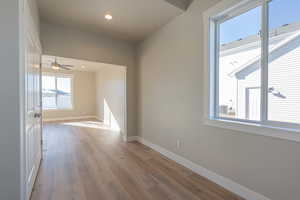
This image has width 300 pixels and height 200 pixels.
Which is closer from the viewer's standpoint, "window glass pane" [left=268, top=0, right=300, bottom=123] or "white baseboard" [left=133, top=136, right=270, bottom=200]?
"window glass pane" [left=268, top=0, right=300, bottom=123]

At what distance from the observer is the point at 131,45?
4242mm

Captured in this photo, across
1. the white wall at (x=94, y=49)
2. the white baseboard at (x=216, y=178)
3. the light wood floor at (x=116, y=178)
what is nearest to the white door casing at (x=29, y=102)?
the light wood floor at (x=116, y=178)

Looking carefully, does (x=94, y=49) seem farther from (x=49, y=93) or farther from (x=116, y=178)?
(x=49, y=93)

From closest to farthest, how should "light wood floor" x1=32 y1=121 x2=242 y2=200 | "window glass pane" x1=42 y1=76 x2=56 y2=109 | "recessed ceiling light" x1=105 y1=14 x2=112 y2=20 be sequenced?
1. "light wood floor" x1=32 y1=121 x2=242 y2=200
2. "recessed ceiling light" x1=105 y1=14 x2=112 y2=20
3. "window glass pane" x1=42 y1=76 x2=56 y2=109

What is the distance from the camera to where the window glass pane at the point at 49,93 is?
7430 millimetres

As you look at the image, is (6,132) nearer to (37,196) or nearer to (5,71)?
(5,71)

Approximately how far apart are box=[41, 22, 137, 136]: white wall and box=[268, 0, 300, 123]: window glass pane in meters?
3.16

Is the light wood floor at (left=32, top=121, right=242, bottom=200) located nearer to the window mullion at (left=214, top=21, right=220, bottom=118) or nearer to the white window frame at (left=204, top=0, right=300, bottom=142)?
the white window frame at (left=204, top=0, right=300, bottom=142)

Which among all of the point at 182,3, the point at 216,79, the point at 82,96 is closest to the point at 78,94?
the point at 82,96

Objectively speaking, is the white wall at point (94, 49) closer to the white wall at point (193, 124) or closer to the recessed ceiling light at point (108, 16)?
the white wall at point (193, 124)

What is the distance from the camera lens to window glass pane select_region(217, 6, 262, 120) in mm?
1910

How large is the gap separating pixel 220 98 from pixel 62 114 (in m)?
7.84

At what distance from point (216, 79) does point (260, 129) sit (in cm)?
94

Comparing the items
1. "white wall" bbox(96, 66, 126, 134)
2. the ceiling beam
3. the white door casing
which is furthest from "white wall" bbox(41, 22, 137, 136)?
the ceiling beam
